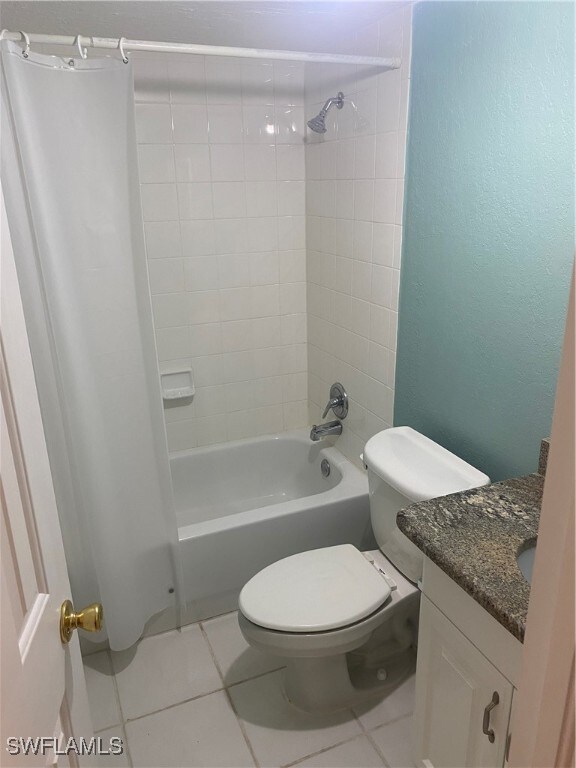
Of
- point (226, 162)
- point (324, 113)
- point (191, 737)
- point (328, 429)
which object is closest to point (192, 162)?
point (226, 162)

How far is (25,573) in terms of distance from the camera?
0.74 m

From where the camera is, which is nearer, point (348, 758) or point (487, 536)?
point (487, 536)

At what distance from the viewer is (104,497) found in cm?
176

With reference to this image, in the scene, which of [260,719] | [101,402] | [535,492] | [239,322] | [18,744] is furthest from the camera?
[239,322]

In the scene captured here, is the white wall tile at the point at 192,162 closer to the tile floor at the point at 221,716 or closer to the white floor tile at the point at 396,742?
the tile floor at the point at 221,716

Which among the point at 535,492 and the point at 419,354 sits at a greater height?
the point at 419,354

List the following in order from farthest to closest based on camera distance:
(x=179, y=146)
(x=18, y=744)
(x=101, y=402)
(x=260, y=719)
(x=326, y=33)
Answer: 1. (x=179, y=146)
2. (x=326, y=33)
3. (x=260, y=719)
4. (x=101, y=402)
5. (x=18, y=744)

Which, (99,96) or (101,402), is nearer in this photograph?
(99,96)

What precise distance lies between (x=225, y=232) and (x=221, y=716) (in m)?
1.85

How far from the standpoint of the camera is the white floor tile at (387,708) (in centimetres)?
177

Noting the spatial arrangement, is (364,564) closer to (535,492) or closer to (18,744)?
(535,492)

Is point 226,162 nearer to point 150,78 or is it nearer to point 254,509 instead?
point 150,78

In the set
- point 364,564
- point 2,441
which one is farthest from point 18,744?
point 364,564

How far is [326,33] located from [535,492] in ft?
5.31
